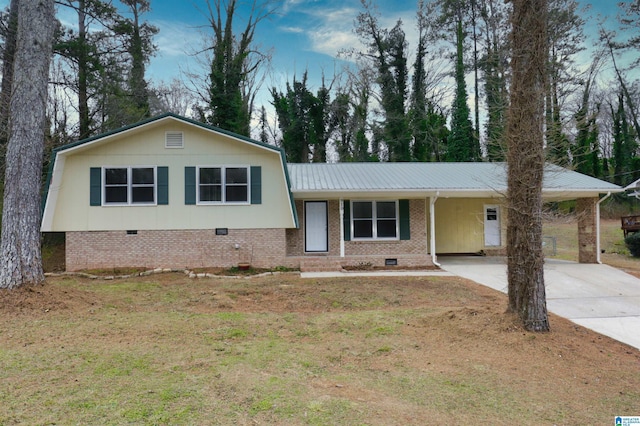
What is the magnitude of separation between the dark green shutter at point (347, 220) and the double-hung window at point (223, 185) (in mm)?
3294

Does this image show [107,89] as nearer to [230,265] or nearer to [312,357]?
[230,265]

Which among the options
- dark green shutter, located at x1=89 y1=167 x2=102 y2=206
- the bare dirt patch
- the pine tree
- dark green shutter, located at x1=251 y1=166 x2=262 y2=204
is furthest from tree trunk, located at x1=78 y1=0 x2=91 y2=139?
the pine tree

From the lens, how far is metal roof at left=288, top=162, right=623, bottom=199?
11602 mm

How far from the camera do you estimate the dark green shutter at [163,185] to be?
11.1 metres

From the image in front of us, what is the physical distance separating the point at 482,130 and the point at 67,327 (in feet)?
89.7

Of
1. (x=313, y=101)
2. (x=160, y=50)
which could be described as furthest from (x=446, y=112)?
(x=160, y=50)

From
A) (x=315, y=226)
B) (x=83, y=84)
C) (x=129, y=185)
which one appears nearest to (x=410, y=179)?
(x=315, y=226)

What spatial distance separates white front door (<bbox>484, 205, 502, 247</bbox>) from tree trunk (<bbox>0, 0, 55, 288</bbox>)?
13.6 metres

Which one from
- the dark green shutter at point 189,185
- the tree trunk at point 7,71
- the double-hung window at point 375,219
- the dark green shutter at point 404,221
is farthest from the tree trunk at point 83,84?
the dark green shutter at point 404,221

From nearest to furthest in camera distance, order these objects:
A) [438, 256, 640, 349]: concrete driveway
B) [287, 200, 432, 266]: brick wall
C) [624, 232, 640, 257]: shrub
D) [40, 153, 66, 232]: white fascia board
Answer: [438, 256, 640, 349]: concrete driveway < [40, 153, 66, 232]: white fascia board < [287, 200, 432, 266]: brick wall < [624, 232, 640, 257]: shrub

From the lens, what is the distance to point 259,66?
2609 centimetres

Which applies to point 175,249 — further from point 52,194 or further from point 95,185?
point 52,194

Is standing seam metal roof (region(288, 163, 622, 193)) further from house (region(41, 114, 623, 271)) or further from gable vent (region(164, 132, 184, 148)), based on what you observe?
gable vent (region(164, 132, 184, 148))

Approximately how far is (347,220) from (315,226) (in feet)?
3.61
